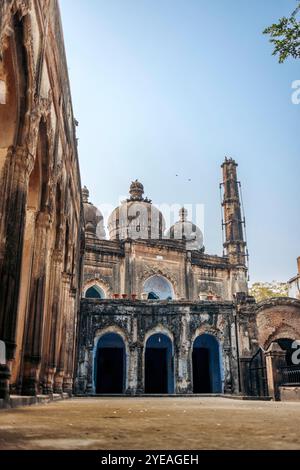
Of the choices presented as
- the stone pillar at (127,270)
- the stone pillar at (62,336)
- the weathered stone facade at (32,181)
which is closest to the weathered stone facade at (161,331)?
the stone pillar at (127,270)

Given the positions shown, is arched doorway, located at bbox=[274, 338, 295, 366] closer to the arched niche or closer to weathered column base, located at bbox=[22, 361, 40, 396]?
the arched niche

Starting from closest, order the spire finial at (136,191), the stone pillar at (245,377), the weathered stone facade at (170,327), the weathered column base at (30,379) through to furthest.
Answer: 1. the weathered column base at (30,379)
2. the stone pillar at (245,377)
3. the weathered stone facade at (170,327)
4. the spire finial at (136,191)

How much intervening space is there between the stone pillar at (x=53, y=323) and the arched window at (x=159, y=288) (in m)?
→ 16.0

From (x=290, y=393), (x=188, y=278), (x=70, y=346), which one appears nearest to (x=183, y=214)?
(x=188, y=278)

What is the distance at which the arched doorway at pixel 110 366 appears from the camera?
21734 millimetres

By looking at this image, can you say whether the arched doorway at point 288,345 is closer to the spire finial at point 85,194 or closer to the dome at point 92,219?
the dome at point 92,219

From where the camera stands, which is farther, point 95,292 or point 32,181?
point 95,292

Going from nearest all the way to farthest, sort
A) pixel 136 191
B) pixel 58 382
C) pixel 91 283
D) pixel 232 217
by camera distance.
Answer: pixel 58 382
pixel 91 283
pixel 232 217
pixel 136 191

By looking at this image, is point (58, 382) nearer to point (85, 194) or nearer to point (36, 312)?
point (36, 312)

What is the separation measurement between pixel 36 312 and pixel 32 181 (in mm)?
2842

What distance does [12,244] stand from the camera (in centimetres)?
609

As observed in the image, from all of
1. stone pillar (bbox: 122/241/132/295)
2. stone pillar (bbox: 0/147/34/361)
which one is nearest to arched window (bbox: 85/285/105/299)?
stone pillar (bbox: 122/241/132/295)
